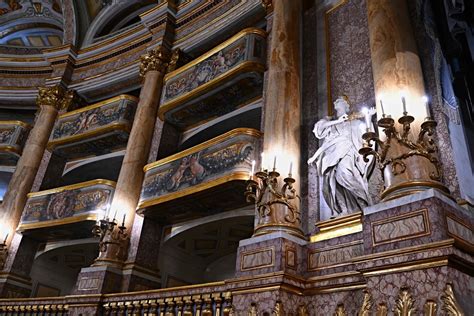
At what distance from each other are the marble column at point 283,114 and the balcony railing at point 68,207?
479 centimetres

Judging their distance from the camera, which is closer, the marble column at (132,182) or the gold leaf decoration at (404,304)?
the gold leaf decoration at (404,304)

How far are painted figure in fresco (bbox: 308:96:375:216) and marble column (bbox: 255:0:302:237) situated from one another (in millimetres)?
392

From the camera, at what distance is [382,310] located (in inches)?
154

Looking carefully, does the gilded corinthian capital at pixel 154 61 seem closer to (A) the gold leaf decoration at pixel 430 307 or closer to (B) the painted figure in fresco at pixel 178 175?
(B) the painted figure in fresco at pixel 178 175

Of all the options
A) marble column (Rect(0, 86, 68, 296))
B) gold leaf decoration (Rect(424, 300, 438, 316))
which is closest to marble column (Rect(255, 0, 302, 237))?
gold leaf decoration (Rect(424, 300, 438, 316))

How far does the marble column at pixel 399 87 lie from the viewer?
446 centimetres

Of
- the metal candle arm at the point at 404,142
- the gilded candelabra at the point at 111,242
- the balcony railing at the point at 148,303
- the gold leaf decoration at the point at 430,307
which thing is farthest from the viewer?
the gilded candelabra at the point at 111,242

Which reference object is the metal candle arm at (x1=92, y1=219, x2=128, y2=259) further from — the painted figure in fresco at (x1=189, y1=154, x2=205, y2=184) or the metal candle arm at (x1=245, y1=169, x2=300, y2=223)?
the metal candle arm at (x1=245, y1=169, x2=300, y2=223)

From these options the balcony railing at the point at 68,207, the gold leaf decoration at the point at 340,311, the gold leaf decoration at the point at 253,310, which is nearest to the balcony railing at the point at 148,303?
the gold leaf decoration at the point at 253,310

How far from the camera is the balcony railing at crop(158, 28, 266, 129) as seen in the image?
8.81m

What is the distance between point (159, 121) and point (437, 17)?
258 inches

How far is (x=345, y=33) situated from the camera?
7.21 meters

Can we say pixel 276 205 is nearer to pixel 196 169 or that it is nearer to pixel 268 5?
pixel 196 169

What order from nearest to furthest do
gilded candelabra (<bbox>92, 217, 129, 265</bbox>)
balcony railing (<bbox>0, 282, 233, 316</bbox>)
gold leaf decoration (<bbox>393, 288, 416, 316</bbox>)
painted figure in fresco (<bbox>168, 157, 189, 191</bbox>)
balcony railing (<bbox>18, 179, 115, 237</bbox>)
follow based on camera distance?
gold leaf decoration (<bbox>393, 288, 416, 316</bbox>) → balcony railing (<bbox>0, 282, 233, 316</bbox>) → gilded candelabra (<bbox>92, 217, 129, 265</bbox>) → painted figure in fresco (<bbox>168, 157, 189, 191</bbox>) → balcony railing (<bbox>18, 179, 115, 237</bbox>)
